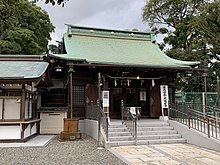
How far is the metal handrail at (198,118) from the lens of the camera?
27.9 ft

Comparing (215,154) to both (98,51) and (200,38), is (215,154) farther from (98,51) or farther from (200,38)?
(200,38)

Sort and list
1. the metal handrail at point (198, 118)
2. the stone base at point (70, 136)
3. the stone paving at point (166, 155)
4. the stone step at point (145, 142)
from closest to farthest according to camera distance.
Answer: the stone paving at point (166, 155) → the metal handrail at point (198, 118) → the stone step at point (145, 142) → the stone base at point (70, 136)

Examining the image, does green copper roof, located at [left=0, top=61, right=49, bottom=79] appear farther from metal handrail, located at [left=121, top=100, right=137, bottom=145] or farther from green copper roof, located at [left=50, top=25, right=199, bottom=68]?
metal handrail, located at [left=121, top=100, right=137, bottom=145]

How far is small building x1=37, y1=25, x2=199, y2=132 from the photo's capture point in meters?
12.6

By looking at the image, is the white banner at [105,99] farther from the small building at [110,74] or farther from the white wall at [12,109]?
the white wall at [12,109]

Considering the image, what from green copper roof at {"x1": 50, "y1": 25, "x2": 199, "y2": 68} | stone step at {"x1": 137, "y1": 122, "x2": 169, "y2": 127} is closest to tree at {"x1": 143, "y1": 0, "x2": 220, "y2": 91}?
green copper roof at {"x1": 50, "y1": 25, "x2": 199, "y2": 68}

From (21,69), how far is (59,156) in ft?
17.0

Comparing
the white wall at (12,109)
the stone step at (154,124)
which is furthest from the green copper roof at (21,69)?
the stone step at (154,124)

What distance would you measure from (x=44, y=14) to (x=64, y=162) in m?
21.5

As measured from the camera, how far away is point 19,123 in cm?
980

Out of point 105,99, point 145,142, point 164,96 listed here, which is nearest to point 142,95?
Answer: point 164,96

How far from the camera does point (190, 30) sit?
21.5 meters

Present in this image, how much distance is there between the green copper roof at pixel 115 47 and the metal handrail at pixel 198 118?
2.64m

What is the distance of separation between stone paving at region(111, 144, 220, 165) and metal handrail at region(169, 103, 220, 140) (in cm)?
85
